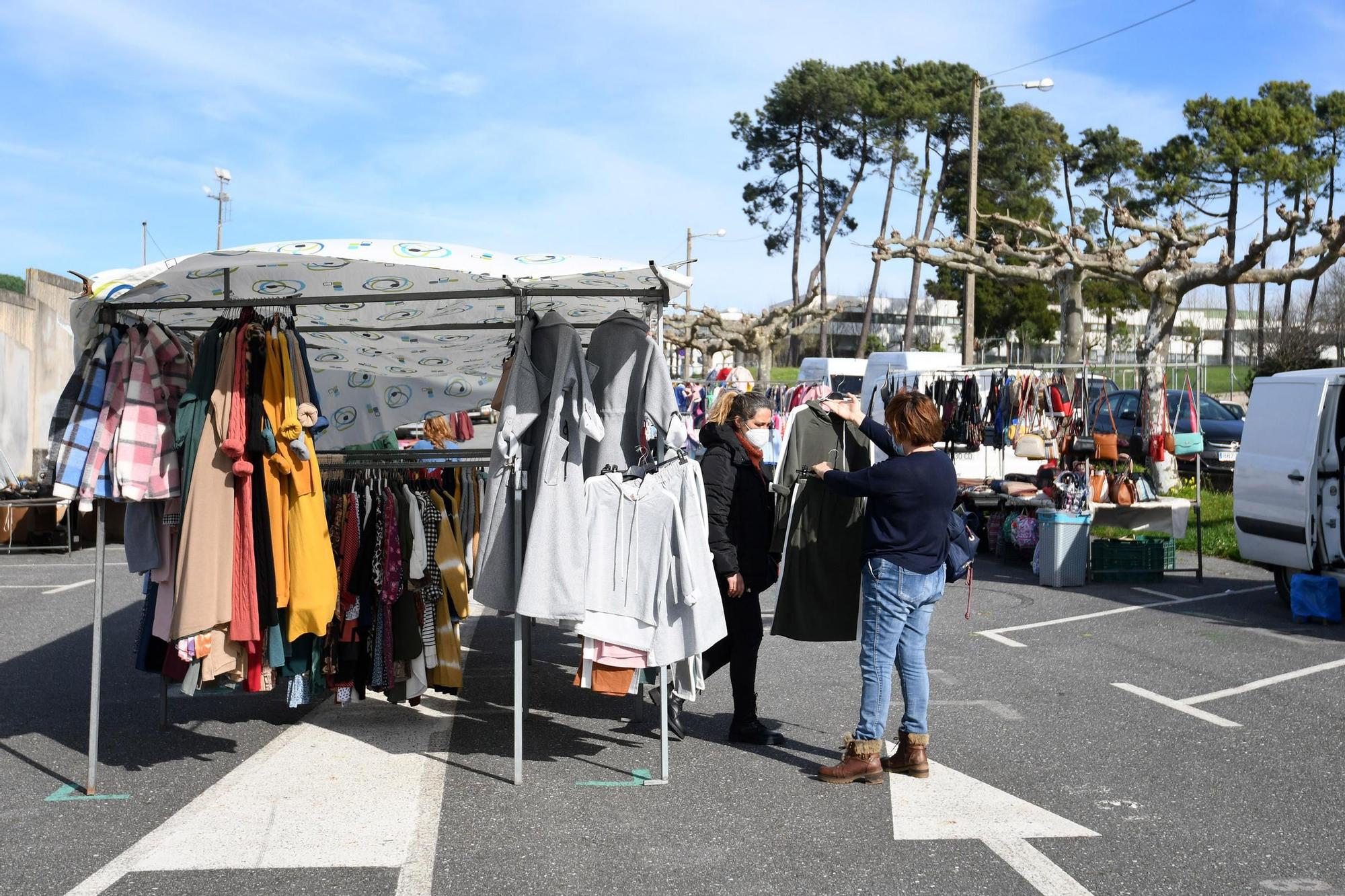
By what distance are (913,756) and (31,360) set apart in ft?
57.9

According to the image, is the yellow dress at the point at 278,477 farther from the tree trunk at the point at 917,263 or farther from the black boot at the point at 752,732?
the tree trunk at the point at 917,263

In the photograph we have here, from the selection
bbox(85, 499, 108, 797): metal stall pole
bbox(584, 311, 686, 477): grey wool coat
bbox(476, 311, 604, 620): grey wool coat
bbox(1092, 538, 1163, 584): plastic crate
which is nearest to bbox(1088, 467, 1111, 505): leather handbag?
bbox(1092, 538, 1163, 584): plastic crate

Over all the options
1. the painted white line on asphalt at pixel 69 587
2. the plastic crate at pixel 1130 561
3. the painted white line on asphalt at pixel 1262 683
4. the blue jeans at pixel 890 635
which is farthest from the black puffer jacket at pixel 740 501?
the painted white line on asphalt at pixel 69 587

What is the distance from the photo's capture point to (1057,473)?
12.6 meters

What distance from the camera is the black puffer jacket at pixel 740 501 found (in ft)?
19.2

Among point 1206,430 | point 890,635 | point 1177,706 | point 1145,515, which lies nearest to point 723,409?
point 890,635

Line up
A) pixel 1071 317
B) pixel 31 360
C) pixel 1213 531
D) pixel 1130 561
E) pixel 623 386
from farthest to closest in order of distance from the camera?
pixel 1071 317
pixel 31 360
pixel 1213 531
pixel 1130 561
pixel 623 386

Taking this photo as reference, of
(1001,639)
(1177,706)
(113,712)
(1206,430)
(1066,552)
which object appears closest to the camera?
(113,712)

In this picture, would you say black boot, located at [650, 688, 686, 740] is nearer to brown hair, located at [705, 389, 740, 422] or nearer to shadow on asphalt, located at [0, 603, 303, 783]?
brown hair, located at [705, 389, 740, 422]

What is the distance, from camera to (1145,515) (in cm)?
1285

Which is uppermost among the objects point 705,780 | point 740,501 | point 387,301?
point 387,301

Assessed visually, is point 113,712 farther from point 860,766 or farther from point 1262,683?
point 1262,683

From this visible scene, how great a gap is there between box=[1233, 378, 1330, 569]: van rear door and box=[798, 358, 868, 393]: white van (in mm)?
17108

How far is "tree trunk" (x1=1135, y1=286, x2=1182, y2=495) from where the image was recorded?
53.3 ft
